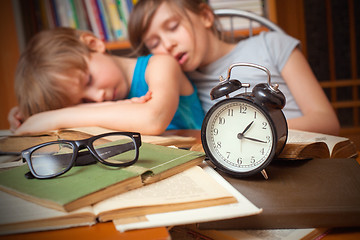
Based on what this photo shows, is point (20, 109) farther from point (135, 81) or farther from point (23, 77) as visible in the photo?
point (135, 81)

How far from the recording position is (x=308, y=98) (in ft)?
4.26

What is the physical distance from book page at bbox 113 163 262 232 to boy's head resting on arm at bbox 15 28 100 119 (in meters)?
0.89

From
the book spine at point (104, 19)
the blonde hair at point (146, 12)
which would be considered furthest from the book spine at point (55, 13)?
the blonde hair at point (146, 12)

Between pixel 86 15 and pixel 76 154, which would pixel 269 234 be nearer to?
pixel 76 154

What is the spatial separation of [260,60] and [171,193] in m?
1.04

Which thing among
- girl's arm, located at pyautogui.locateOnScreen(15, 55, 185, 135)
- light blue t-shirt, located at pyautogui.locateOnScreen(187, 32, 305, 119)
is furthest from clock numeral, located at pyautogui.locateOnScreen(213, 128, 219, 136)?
light blue t-shirt, located at pyautogui.locateOnScreen(187, 32, 305, 119)

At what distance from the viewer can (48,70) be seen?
121cm

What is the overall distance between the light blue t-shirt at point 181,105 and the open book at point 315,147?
661 mm

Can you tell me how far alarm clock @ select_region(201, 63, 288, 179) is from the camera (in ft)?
1.81

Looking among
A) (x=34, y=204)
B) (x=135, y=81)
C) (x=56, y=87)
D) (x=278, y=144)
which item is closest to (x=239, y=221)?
(x=278, y=144)

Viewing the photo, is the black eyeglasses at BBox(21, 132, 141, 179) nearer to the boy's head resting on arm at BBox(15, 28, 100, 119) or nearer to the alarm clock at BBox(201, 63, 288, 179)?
the alarm clock at BBox(201, 63, 288, 179)

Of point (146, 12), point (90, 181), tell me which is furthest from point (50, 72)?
point (90, 181)

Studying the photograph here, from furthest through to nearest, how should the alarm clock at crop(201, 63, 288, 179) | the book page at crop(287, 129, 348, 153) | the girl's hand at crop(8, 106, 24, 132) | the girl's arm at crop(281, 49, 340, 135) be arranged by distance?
the girl's hand at crop(8, 106, 24, 132) < the girl's arm at crop(281, 49, 340, 135) < the book page at crop(287, 129, 348, 153) < the alarm clock at crop(201, 63, 288, 179)

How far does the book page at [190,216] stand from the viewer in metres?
0.42
